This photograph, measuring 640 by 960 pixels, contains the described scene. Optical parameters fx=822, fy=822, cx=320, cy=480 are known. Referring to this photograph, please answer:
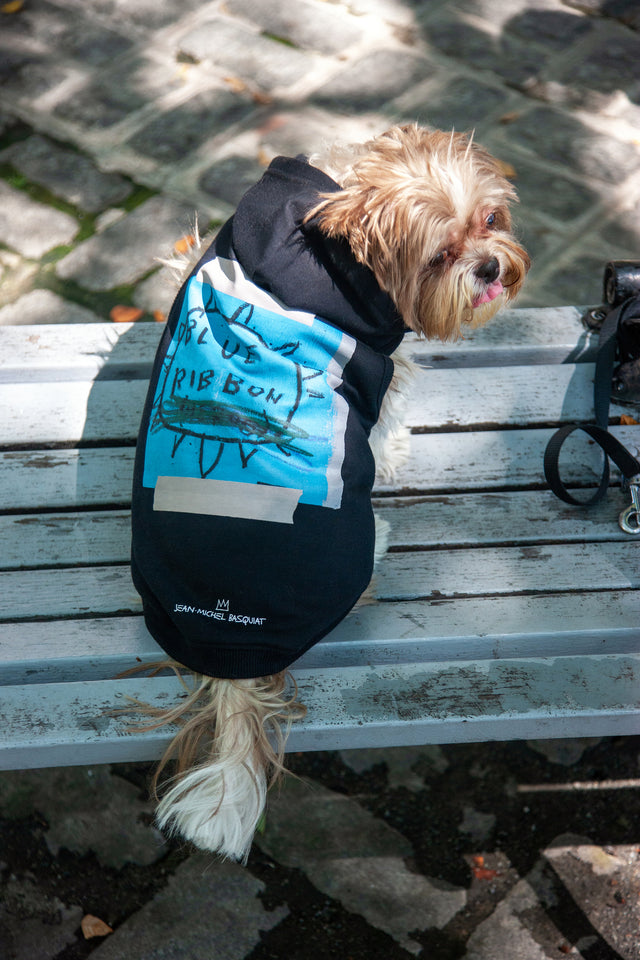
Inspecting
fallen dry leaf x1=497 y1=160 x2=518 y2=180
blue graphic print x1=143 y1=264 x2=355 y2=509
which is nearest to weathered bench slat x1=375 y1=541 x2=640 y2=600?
blue graphic print x1=143 y1=264 x2=355 y2=509

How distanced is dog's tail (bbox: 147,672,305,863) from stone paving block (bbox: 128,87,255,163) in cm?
256

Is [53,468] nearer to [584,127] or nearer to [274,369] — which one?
[274,369]

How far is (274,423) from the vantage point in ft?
5.60

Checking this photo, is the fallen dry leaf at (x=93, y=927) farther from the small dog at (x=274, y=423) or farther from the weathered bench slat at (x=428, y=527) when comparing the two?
the weathered bench slat at (x=428, y=527)

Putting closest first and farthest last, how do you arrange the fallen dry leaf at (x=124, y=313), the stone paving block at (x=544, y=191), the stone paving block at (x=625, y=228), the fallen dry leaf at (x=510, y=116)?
the fallen dry leaf at (x=124, y=313), the stone paving block at (x=625, y=228), the stone paving block at (x=544, y=191), the fallen dry leaf at (x=510, y=116)

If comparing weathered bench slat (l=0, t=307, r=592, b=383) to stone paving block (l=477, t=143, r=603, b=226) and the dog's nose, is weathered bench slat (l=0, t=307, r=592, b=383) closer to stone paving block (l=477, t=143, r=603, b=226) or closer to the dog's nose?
the dog's nose

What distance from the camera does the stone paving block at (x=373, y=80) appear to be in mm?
3678

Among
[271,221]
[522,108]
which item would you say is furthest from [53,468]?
[522,108]

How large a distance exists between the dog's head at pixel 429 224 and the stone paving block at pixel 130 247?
1.35 meters

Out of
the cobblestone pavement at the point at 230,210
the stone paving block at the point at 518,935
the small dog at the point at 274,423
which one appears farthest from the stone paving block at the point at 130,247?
the stone paving block at the point at 518,935

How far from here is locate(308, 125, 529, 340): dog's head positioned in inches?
71.2

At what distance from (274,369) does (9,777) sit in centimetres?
141

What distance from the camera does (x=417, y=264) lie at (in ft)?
6.10

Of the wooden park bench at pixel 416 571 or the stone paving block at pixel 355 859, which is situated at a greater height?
the wooden park bench at pixel 416 571
